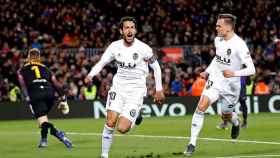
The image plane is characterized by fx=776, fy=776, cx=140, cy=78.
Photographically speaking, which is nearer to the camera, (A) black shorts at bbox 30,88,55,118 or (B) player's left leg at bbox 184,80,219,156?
(B) player's left leg at bbox 184,80,219,156

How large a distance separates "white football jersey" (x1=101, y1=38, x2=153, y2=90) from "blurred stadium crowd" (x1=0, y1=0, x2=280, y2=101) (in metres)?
15.2

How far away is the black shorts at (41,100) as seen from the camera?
Answer: 640 inches

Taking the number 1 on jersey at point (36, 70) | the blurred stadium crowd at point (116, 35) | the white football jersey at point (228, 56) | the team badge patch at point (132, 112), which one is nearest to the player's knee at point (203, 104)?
the white football jersey at point (228, 56)

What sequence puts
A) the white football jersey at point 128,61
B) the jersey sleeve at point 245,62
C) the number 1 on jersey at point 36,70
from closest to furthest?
the white football jersey at point 128,61, the jersey sleeve at point 245,62, the number 1 on jersey at point 36,70

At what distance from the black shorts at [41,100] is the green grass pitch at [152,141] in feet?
2.55

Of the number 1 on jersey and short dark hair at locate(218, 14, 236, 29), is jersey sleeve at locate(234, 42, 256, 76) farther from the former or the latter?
the number 1 on jersey

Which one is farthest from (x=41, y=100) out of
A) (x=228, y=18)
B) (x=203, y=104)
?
(x=228, y=18)

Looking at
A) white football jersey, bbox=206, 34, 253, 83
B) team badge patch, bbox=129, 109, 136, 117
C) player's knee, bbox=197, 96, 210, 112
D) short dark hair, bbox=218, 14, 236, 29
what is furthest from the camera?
white football jersey, bbox=206, 34, 253, 83

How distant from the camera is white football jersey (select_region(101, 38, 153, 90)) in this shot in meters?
13.1

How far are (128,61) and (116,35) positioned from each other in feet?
71.1

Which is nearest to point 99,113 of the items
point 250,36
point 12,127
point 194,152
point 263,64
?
point 12,127

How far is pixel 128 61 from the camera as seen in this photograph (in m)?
13.1

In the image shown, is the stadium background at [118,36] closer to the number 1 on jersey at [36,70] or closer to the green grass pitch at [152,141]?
the green grass pitch at [152,141]

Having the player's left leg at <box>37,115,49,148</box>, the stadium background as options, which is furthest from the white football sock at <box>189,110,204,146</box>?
the stadium background
